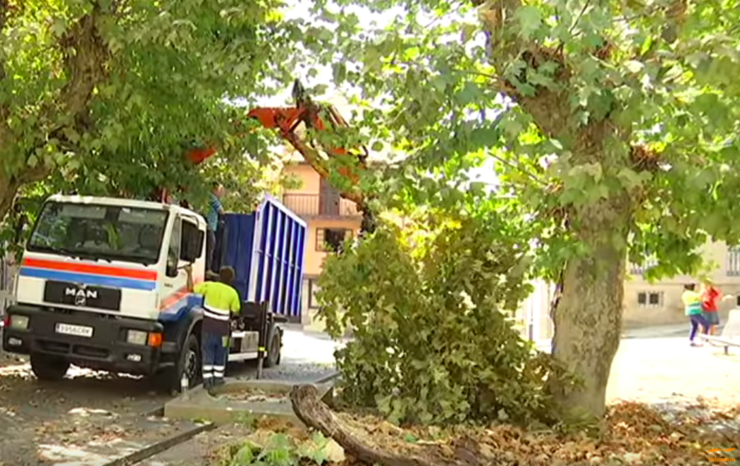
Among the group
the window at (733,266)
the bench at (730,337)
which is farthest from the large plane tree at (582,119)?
the window at (733,266)

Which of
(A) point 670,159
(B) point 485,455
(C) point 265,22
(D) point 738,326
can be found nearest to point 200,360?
(C) point 265,22

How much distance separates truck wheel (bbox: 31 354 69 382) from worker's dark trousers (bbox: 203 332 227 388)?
1915 mm

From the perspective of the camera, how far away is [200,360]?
1200 centimetres

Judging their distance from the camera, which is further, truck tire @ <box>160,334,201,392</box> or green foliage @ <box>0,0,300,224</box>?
truck tire @ <box>160,334,201,392</box>

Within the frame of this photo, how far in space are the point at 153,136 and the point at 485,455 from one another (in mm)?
6596

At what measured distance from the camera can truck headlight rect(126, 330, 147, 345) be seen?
35.1ft

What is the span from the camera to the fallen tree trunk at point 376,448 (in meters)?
6.39

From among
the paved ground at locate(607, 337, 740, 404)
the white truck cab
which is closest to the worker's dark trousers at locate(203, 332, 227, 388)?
the white truck cab

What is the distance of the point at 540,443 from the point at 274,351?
9125 mm

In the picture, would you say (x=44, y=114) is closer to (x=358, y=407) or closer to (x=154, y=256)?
(x=154, y=256)

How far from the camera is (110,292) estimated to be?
35.8 feet

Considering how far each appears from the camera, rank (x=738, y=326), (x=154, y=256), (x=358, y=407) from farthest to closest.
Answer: (x=738, y=326)
(x=154, y=256)
(x=358, y=407)

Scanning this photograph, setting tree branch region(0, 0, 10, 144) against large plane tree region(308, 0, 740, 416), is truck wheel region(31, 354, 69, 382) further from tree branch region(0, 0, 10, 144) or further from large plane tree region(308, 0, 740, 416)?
large plane tree region(308, 0, 740, 416)

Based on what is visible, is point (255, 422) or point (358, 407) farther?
point (358, 407)
